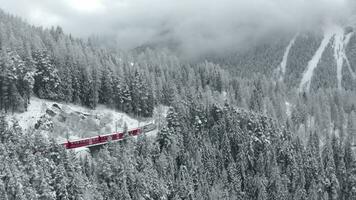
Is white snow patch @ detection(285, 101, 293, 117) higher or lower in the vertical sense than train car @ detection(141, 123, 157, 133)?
lower

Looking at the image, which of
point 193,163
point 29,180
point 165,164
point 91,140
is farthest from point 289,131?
point 29,180

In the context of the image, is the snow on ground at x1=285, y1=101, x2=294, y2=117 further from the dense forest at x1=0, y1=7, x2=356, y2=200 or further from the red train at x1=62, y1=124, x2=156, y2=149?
the red train at x1=62, y1=124, x2=156, y2=149

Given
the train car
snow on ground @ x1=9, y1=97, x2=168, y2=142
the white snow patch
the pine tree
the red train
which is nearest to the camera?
the red train

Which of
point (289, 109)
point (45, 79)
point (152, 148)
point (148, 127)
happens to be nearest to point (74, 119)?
point (45, 79)

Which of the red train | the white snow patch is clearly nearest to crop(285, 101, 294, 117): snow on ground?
the white snow patch

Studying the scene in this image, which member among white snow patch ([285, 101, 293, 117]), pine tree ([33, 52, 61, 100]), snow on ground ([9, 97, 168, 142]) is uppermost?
pine tree ([33, 52, 61, 100])

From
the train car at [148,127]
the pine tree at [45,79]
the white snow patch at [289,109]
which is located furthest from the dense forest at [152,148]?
the white snow patch at [289,109]

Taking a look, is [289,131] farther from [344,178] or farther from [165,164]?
[165,164]
